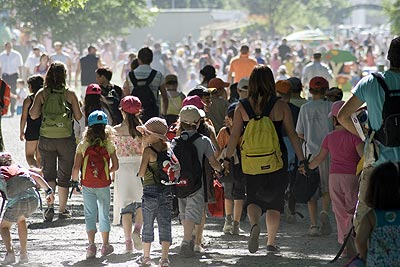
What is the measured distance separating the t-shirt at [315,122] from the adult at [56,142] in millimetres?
2469

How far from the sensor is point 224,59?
135 ft

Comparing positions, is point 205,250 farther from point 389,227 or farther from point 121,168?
point 389,227

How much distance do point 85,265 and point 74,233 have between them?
204 cm

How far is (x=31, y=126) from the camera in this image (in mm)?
14117

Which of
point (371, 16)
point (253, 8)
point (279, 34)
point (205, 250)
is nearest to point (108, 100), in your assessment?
point (205, 250)

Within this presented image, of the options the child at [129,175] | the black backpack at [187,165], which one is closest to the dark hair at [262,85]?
the black backpack at [187,165]

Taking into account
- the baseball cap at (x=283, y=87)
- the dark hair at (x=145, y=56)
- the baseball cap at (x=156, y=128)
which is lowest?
the baseball cap at (x=156, y=128)

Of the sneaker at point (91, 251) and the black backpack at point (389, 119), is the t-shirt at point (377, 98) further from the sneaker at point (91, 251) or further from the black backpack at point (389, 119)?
the sneaker at point (91, 251)

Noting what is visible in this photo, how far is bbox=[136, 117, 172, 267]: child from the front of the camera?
10.3 meters

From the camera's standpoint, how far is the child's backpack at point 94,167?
427 inches

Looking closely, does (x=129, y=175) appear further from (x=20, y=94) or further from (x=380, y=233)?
(x=20, y=94)

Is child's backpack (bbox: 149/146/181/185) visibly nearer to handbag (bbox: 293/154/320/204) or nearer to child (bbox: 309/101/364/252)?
child (bbox: 309/101/364/252)

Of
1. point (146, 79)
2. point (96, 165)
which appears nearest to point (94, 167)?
point (96, 165)

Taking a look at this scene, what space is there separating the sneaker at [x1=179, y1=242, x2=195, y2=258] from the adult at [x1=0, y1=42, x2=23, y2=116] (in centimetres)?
2183
